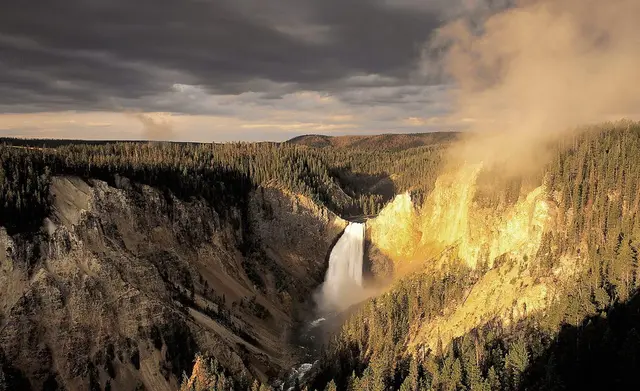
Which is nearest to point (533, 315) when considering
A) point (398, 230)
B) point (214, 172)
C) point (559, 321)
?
point (559, 321)

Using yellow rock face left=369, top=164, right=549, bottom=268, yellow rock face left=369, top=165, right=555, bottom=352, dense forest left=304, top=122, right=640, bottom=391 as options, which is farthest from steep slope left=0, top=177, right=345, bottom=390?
yellow rock face left=369, top=165, right=555, bottom=352

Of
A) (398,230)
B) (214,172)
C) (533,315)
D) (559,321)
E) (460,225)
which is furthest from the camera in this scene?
(214,172)

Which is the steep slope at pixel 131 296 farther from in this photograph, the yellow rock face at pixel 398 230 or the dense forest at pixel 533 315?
the yellow rock face at pixel 398 230

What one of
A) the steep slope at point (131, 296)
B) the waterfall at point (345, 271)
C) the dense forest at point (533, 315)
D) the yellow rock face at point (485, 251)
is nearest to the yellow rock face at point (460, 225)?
the yellow rock face at point (485, 251)

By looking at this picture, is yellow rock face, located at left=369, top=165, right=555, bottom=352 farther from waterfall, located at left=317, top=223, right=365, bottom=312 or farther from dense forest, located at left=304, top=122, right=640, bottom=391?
waterfall, located at left=317, top=223, right=365, bottom=312

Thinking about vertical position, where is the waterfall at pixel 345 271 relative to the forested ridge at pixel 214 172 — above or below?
below

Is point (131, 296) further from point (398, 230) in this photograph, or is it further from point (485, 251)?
point (398, 230)

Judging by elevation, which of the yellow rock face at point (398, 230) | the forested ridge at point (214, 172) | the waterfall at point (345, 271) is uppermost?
the forested ridge at point (214, 172)
